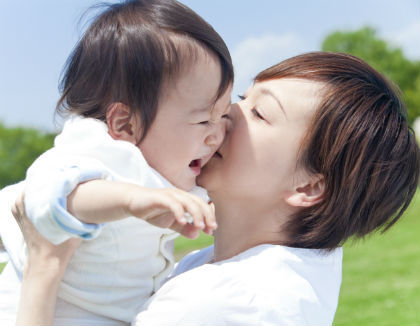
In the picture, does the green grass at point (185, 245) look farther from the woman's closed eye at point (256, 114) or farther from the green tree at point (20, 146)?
the green tree at point (20, 146)

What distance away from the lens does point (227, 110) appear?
6.48ft

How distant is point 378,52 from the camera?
40.8 metres

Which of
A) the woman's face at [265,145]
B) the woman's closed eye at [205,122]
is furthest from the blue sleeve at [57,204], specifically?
the woman's face at [265,145]

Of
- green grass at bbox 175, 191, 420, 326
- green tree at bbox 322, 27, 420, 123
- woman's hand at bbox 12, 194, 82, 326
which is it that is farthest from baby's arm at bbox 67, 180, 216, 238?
green tree at bbox 322, 27, 420, 123

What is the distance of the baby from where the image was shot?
173 cm

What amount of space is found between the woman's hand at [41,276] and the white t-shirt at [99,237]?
0.26ft

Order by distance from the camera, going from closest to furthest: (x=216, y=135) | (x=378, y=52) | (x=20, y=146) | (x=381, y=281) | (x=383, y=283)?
1. (x=216, y=135)
2. (x=383, y=283)
3. (x=381, y=281)
4. (x=20, y=146)
5. (x=378, y=52)

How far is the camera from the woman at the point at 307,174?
6.15ft

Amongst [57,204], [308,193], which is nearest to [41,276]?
[57,204]

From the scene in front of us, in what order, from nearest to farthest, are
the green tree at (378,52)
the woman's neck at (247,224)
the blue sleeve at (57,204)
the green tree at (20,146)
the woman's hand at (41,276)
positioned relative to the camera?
the blue sleeve at (57,204), the woman's hand at (41,276), the woman's neck at (247,224), the green tree at (20,146), the green tree at (378,52)

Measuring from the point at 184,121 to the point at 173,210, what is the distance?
642 millimetres

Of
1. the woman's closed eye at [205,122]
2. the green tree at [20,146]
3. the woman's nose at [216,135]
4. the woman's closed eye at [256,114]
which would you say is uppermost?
the woman's closed eye at [256,114]

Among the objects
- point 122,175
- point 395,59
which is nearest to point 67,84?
point 122,175

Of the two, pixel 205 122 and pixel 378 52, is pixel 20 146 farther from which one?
pixel 205 122
